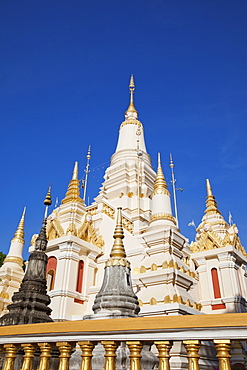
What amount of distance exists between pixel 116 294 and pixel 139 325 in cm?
303

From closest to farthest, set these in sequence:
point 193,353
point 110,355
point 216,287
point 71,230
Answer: point 193,353 → point 110,355 → point 216,287 → point 71,230

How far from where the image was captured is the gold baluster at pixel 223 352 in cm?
286

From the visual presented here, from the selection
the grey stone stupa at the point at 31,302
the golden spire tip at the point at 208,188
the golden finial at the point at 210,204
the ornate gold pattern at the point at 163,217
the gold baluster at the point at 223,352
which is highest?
the golden spire tip at the point at 208,188

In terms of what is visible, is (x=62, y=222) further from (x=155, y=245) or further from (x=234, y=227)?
(x=234, y=227)

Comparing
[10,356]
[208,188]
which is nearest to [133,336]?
[10,356]

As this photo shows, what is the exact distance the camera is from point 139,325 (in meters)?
3.33

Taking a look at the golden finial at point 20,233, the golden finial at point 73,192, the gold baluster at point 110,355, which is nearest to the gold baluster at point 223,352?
the gold baluster at point 110,355

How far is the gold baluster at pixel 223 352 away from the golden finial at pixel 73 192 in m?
13.5

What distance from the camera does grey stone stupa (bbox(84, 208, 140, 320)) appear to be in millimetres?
6012

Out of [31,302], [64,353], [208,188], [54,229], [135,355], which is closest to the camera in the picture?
[135,355]

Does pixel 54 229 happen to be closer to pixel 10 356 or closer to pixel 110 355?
pixel 10 356

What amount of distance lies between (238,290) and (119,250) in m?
7.89

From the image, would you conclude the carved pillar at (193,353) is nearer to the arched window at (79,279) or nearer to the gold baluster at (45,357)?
the gold baluster at (45,357)

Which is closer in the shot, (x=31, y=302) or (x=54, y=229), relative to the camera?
(x=31, y=302)
